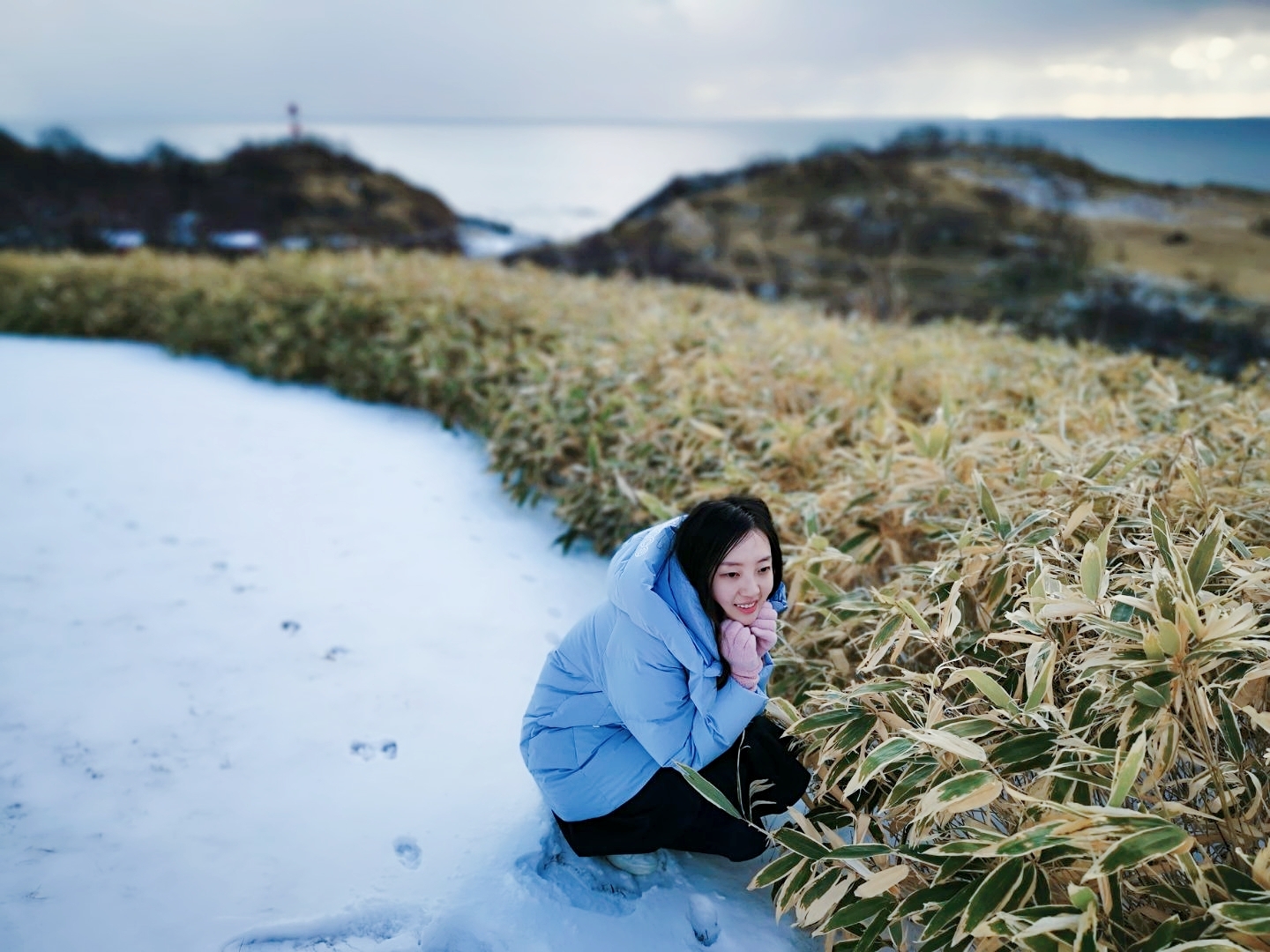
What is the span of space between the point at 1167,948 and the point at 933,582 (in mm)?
843

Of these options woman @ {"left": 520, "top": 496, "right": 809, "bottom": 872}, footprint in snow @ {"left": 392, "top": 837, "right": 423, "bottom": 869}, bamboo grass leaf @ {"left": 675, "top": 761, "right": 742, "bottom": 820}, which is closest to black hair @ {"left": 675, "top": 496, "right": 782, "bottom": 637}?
woman @ {"left": 520, "top": 496, "right": 809, "bottom": 872}

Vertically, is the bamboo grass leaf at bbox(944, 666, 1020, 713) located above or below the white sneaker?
above

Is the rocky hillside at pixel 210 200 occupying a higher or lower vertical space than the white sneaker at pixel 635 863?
higher

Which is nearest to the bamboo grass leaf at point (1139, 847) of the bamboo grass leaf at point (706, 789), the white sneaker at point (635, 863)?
the bamboo grass leaf at point (706, 789)

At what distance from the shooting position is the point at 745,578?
4.67 ft

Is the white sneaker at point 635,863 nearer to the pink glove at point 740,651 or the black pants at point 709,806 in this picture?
the black pants at point 709,806

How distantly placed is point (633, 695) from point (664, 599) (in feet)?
0.60

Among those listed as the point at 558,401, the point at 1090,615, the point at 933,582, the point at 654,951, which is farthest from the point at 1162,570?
the point at 558,401

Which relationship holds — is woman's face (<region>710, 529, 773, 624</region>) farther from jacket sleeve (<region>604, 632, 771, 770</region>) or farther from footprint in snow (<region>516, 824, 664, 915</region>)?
footprint in snow (<region>516, 824, 664, 915</region>)

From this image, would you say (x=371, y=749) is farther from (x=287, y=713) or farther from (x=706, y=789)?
(x=706, y=789)

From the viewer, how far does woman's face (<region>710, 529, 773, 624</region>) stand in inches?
55.7

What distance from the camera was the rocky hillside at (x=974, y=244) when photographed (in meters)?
5.62

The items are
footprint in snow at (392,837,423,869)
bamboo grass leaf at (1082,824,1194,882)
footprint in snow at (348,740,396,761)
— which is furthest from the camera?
footprint in snow at (348,740,396,761)

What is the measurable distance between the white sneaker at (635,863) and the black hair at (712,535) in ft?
1.76
